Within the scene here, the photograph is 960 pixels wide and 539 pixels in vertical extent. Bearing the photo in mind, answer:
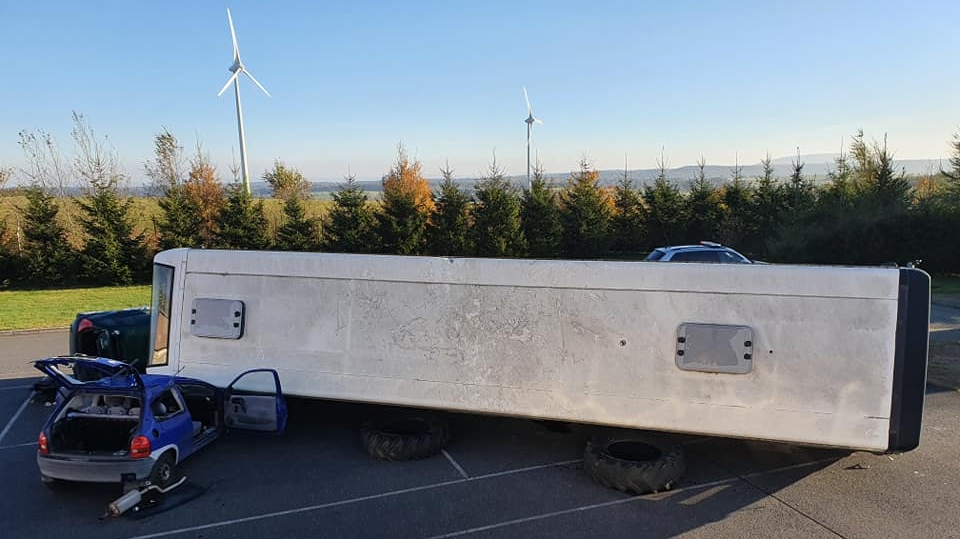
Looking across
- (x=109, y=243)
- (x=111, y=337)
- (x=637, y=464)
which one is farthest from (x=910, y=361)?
(x=109, y=243)

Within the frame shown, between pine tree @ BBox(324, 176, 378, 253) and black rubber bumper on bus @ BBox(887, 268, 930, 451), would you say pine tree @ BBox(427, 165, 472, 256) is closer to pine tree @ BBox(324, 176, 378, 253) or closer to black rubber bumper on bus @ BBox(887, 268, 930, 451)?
pine tree @ BBox(324, 176, 378, 253)

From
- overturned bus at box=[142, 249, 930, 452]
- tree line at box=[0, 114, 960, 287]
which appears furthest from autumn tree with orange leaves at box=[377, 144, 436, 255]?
overturned bus at box=[142, 249, 930, 452]

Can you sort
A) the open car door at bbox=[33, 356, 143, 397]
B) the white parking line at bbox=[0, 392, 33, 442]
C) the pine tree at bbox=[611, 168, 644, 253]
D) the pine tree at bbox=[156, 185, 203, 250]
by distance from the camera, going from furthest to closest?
1. the pine tree at bbox=[611, 168, 644, 253]
2. the pine tree at bbox=[156, 185, 203, 250]
3. the white parking line at bbox=[0, 392, 33, 442]
4. the open car door at bbox=[33, 356, 143, 397]

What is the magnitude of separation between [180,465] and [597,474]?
5.15m

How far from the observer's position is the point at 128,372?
729 centimetres

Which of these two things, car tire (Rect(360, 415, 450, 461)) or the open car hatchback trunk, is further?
car tire (Rect(360, 415, 450, 461))

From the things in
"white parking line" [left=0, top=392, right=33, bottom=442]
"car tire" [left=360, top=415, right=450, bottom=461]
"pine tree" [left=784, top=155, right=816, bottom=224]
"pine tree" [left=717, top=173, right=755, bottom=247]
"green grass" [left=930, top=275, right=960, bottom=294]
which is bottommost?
"green grass" [left=930, top=275, right=960, bottom=294]

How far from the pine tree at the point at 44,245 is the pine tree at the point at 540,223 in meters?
20.0

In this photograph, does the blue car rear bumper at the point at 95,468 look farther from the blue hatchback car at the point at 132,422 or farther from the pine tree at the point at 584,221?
the pine tree at the point at 584,221

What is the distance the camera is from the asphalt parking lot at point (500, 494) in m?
5.92

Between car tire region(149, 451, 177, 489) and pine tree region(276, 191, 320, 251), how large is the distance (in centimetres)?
2072

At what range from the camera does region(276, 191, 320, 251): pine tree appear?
27.0 m

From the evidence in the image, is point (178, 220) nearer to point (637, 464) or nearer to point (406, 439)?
point (406, 439)

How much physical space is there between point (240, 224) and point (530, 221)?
523 inches
